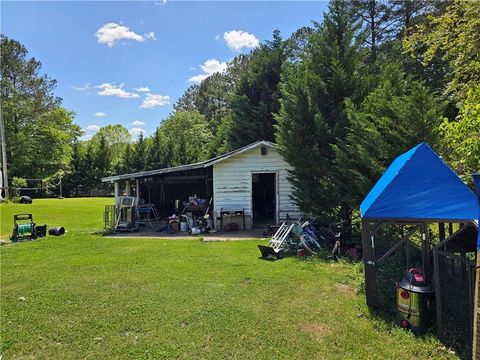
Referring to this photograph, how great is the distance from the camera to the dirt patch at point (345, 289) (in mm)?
5580

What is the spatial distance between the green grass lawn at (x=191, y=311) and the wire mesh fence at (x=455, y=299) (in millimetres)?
237

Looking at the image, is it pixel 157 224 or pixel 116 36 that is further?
pixel 157 224

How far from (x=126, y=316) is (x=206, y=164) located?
9385mm

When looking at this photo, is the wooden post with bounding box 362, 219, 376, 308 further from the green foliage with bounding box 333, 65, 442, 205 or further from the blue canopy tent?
the green foliage with bounding box 333, 65, 442, 205

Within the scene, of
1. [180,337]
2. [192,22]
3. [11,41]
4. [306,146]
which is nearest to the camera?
[180,337]

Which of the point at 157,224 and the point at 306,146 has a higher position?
the point at 306,146

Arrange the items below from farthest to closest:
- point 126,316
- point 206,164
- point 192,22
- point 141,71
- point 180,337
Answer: point 141,71, point 206,164, point 192,22, point 126,316, point 180,337

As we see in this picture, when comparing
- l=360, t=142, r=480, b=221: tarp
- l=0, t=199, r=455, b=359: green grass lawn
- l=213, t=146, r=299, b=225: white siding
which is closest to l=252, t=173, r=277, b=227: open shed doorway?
l=213, t=146, r=299, b=225: white siding

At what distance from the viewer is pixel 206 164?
13.7 m

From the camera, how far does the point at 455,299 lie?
416 cm

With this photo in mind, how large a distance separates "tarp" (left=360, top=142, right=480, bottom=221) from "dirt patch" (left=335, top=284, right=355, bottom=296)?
1.85 meters

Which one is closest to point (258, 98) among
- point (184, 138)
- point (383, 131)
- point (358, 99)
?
point (358, 99)

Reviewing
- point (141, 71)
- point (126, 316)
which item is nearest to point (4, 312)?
point (126, 316)

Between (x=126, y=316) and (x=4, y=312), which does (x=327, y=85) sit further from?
(x=4, y=312)
